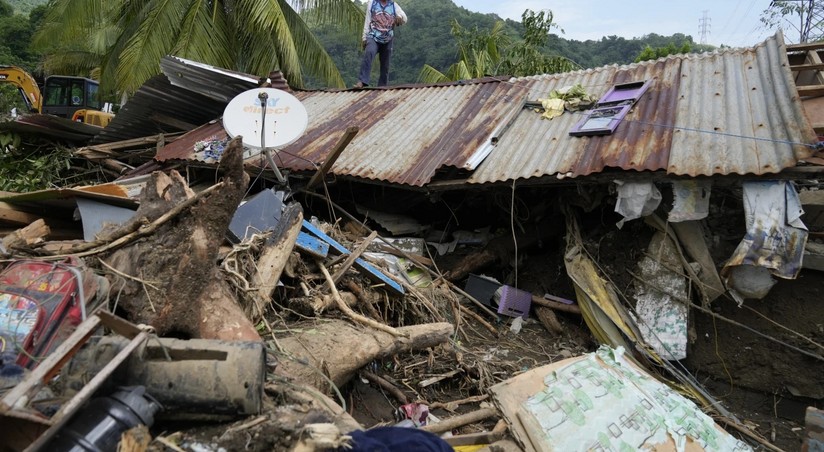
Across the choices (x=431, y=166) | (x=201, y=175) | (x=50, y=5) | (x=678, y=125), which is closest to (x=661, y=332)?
(x=678, y=125)

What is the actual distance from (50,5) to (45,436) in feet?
46.8

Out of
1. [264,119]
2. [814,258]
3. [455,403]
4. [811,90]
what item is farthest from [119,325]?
[811,90]

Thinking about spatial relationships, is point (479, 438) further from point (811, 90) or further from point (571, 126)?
point (811, 90)

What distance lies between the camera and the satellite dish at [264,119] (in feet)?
18.4

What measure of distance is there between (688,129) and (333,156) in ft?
13.5

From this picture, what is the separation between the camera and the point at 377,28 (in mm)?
9672

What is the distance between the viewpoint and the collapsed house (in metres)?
3.19

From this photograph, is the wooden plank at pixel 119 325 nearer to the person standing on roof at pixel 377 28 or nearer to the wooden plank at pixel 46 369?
the wooden plank at pixel 46 369

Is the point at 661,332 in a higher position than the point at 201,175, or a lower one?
lower

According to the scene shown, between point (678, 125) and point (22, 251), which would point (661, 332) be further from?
point (22, 251)

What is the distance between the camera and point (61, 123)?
8938 mm

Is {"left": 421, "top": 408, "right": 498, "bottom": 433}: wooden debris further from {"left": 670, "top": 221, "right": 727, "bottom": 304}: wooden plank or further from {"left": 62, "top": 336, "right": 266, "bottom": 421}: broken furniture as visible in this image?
{"left": 670, "top": 221, "right": 727, "bottom": 304}: wooden plank

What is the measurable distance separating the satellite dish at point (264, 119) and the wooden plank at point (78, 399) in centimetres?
391

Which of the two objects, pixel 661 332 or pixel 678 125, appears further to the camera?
pixel 678 125
